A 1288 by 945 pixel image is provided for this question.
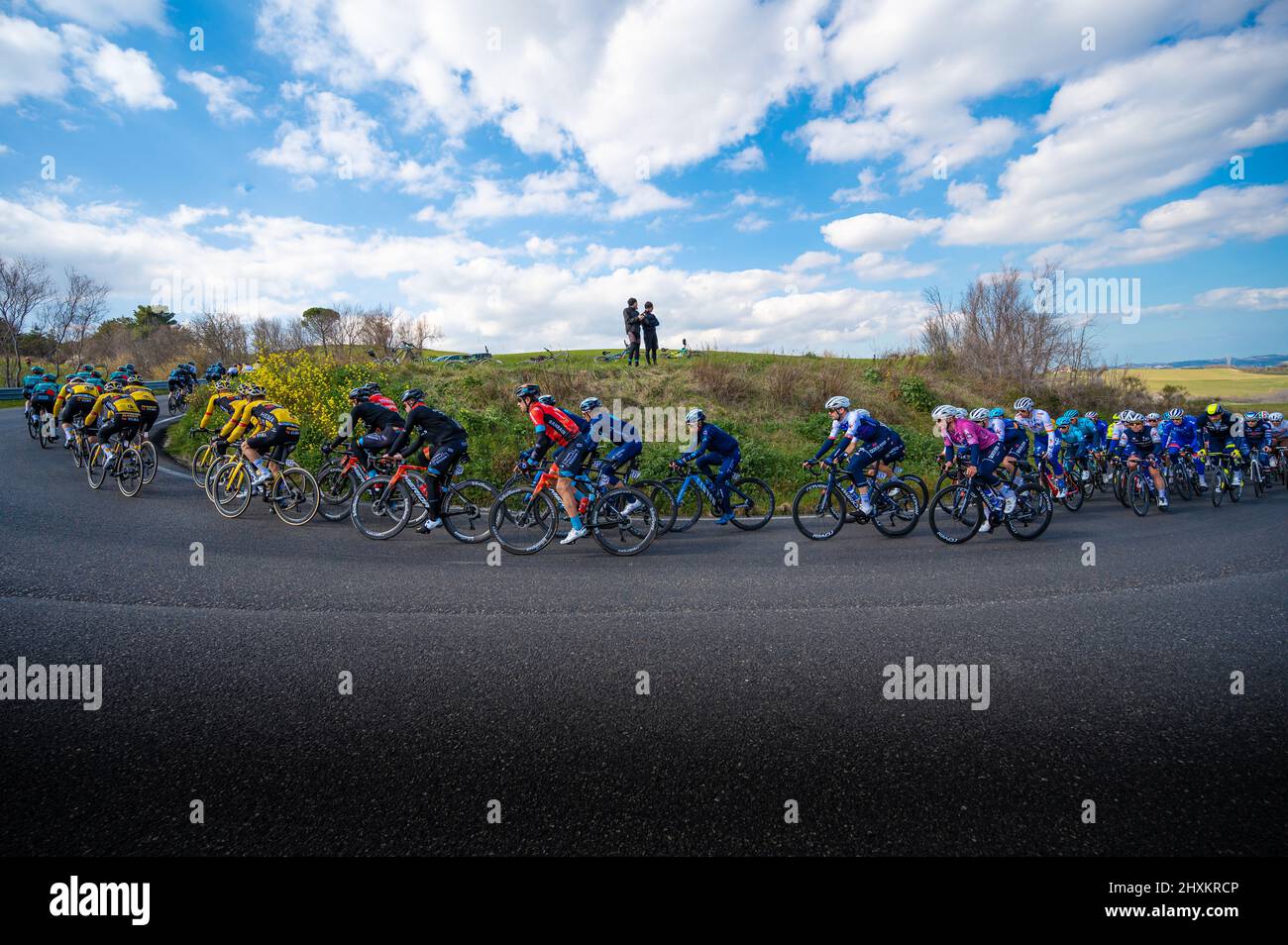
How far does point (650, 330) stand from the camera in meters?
18.7

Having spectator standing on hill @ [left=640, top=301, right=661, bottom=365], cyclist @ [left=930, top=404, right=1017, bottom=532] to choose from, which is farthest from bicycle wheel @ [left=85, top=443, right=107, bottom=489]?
cyclist @ [left=930, top=404, right=1017, bottom=532]

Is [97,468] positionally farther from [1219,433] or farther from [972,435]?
[1219,433]

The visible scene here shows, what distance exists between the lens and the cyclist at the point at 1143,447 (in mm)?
11570

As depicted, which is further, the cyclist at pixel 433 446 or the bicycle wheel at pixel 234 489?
the bicycle wheel at pixel 234 489

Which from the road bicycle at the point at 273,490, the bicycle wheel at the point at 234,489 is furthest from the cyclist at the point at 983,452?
the bicycle wheel at the point at 234,489

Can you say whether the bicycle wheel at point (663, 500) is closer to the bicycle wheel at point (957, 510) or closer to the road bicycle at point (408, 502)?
the road bicycle at point (408, 502)

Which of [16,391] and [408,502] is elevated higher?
[16,391]

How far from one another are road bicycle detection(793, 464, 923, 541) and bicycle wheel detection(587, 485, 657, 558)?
7.97 ft

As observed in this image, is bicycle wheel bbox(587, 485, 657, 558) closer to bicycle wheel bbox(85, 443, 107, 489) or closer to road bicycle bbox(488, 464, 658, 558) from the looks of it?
road bicycle bbox(488, 464, 658, 558)

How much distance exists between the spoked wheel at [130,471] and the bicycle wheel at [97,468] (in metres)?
0.62

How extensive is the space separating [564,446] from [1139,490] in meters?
11.6

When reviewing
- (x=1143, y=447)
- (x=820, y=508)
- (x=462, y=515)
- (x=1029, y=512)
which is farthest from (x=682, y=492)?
(x=1143, y=447)

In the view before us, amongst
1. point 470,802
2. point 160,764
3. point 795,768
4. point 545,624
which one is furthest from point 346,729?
point 795,768

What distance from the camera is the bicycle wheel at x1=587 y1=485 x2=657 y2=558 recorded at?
7645mm
